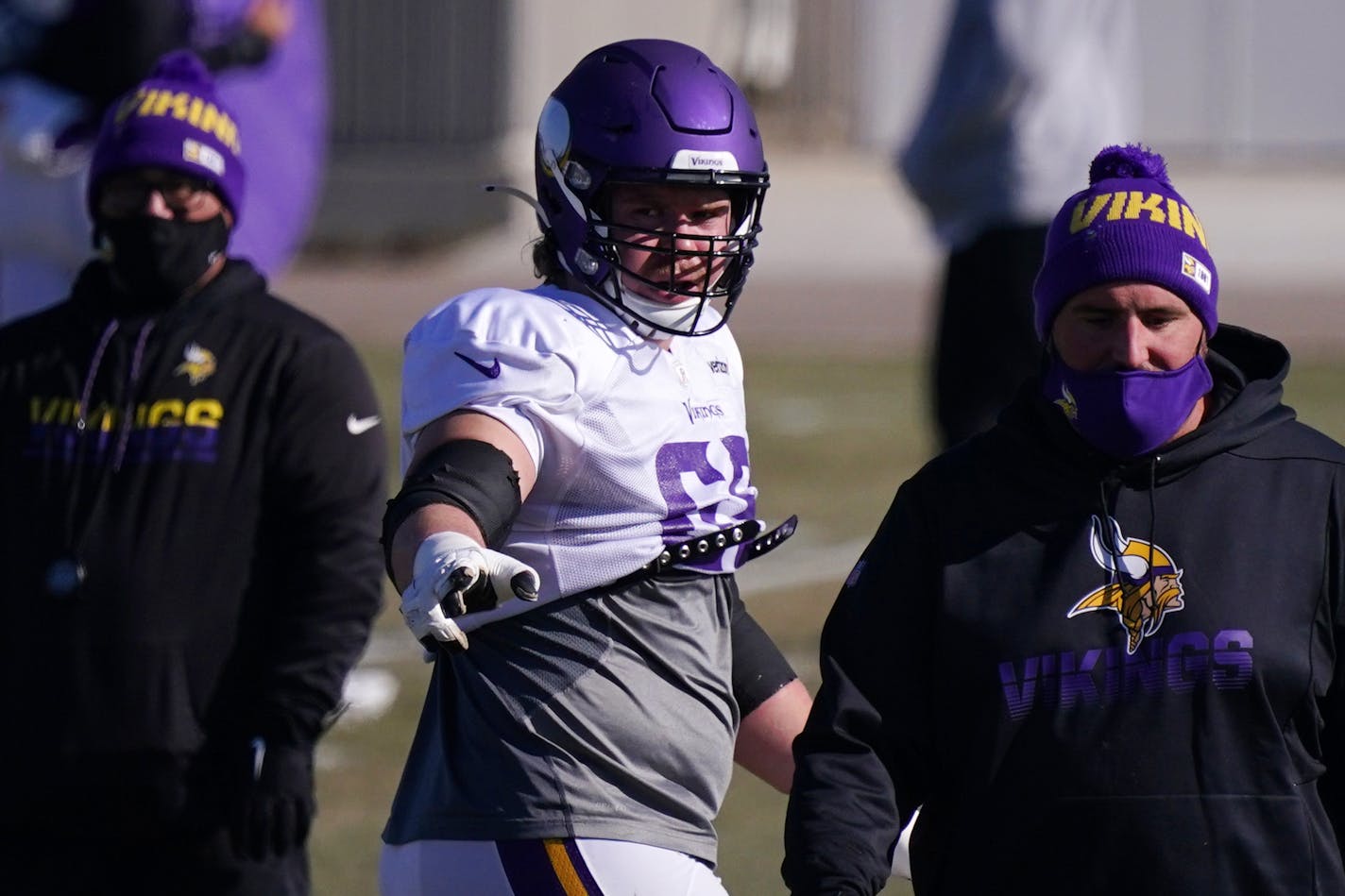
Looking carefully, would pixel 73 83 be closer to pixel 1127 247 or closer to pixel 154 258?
pixel 154 258

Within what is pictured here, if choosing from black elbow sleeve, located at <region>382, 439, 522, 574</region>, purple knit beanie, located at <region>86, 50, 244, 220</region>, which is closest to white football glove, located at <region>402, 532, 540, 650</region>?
black elbow sleeve, located at <region>382, 439, 522, 574</region>

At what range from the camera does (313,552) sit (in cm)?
474

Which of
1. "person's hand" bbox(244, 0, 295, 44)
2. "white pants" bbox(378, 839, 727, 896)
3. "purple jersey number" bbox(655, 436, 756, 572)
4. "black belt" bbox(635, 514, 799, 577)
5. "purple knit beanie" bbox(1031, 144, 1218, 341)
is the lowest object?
"white pants" bbox(378, 839, 727, 896)

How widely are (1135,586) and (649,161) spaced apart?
1009mm

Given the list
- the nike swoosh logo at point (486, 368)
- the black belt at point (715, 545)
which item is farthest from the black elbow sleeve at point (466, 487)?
the black belt at point (715, 545)

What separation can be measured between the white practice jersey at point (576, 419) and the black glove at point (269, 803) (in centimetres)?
116

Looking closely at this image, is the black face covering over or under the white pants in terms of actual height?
over

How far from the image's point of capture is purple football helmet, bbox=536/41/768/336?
3.72 m

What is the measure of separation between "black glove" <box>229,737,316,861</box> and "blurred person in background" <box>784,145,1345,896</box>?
151 centimetres

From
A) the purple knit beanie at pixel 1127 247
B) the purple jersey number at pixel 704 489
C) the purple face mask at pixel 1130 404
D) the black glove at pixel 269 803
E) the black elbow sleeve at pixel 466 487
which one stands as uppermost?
the purple knit beanie at pixel 1127 247

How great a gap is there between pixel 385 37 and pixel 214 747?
73.4 ft

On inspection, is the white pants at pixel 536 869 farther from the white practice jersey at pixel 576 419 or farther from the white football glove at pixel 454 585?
the white football glove at pixel 454 585

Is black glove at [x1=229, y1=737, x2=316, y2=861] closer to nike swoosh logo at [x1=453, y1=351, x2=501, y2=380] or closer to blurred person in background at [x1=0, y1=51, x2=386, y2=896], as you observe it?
blurred person in background at [x1=0, y1=51, x2=386, y2=896]

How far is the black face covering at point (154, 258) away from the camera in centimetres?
486
